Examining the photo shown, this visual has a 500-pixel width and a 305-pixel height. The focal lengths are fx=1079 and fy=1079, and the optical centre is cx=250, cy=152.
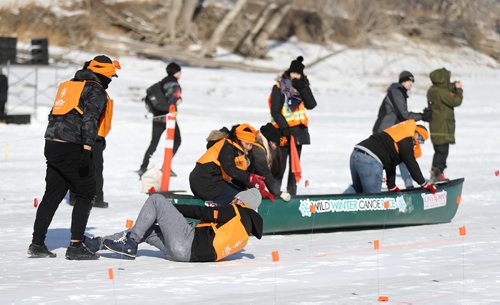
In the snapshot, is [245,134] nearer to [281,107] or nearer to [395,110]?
[281,107]

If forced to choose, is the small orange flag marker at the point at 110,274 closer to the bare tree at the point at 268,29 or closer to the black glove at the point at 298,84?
the black glove at the point at 298,84

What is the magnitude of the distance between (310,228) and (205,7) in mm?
28123

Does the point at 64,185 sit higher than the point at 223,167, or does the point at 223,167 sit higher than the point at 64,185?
the point at 223,167

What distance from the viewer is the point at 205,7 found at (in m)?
38.3

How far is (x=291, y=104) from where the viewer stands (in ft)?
43.1

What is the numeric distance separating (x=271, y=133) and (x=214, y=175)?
2.80 metres

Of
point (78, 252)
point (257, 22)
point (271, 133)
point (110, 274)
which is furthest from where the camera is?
point (257, 22)

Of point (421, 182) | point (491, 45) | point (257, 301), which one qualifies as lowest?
point (257, 301)

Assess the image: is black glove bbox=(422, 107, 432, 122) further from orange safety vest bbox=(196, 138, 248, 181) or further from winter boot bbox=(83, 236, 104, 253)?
winter boot bbox=(83, 236, 104, 253)

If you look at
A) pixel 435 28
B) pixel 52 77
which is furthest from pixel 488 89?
pixel 52 77

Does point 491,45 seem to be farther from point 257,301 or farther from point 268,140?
point 257,301

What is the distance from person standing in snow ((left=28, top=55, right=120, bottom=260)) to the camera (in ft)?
29.0

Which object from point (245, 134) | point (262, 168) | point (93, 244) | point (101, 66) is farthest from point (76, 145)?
point (262, 168)

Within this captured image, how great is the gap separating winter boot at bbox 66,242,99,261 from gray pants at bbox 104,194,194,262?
→ 392 millimetres
